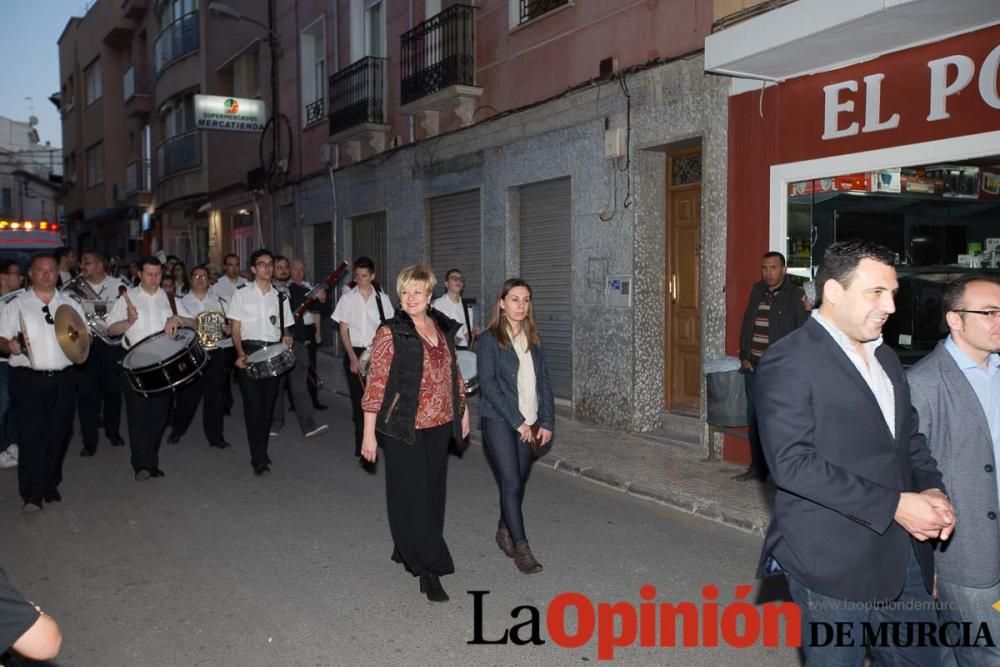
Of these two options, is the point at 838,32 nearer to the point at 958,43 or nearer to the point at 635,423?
the point at 958,43

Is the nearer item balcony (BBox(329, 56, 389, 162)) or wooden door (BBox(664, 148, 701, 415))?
wooden door (BBox(664, 148, 701, 415))

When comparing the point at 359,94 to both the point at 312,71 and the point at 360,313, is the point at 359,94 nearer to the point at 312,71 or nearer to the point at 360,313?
the point at 312,71

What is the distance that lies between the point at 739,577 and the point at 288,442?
5.73m

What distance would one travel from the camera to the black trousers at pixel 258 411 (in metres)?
8.13

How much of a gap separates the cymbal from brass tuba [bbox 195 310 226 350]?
67.8 inches

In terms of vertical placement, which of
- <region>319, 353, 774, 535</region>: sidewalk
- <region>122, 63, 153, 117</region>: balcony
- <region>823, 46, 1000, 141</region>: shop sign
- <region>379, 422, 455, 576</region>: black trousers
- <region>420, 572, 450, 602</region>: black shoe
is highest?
<region>122, 63, 153, 117</region>: balcony

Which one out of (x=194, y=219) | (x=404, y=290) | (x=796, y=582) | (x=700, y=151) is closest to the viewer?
(x=796, y=582)

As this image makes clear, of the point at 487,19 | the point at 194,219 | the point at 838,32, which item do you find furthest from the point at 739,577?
the point at 194,219

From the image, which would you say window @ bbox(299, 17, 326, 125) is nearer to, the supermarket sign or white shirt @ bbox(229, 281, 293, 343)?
the supermarket sign

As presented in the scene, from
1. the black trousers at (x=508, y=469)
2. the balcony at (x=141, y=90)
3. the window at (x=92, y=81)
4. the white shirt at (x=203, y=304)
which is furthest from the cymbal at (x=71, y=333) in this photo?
the window at (x=92, y=81)

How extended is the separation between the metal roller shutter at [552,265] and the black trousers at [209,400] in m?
4.25

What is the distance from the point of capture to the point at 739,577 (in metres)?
5.33

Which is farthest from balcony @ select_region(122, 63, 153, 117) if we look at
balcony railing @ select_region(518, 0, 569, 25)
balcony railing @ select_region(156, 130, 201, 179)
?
balcony railing @ select_region(518, 0, 569, 25)

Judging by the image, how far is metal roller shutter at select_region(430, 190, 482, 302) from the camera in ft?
44.3
